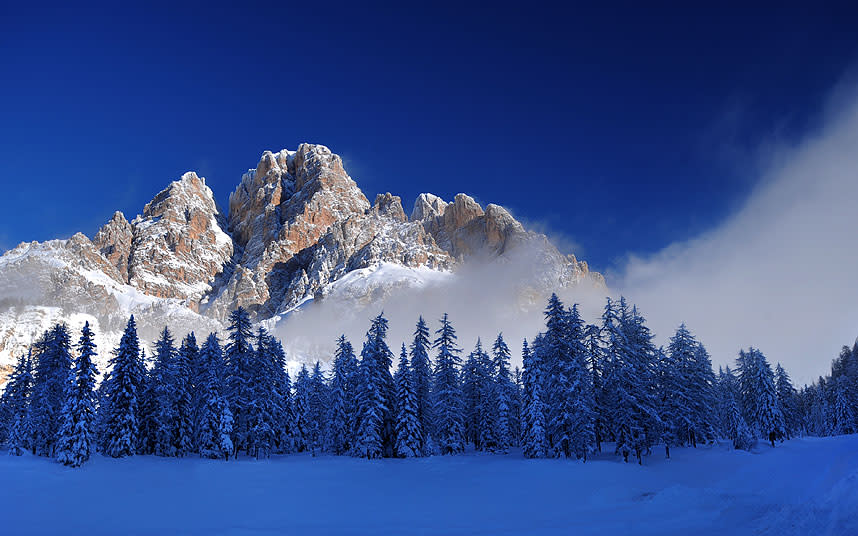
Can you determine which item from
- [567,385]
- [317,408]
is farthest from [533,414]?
[317,408]

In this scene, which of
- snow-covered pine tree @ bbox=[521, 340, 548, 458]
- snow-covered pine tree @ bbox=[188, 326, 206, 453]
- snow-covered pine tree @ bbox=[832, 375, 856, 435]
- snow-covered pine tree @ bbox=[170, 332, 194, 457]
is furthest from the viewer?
snow-covered pine tree @ bbox=[832, 375, 856, 435]

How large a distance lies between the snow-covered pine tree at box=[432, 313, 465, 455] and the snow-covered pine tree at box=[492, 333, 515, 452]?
12.2ft

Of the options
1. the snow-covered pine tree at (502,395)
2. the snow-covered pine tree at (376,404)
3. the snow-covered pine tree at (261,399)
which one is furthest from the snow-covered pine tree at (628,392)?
the snow-covered pine tree at (261,399)

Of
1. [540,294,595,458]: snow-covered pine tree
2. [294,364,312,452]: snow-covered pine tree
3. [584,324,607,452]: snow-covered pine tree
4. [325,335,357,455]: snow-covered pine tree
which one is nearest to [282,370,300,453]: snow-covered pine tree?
[294,364,312,452]: snow-covered pine tree

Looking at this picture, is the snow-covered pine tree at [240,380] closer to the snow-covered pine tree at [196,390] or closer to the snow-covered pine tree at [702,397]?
the snow-covered pine tree at [196,390]

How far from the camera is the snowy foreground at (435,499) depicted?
14750 millimetres

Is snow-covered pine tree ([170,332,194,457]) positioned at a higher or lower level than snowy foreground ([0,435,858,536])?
higher

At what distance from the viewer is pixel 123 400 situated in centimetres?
3738

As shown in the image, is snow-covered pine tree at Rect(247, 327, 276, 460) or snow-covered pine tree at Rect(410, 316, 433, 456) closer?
snow-covered pine tree at Rect(247, 327, 276, 460)

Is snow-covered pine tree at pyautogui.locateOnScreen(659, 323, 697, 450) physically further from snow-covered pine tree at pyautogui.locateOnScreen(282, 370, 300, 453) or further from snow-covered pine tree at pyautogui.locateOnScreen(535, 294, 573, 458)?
snow-covered pine tree at pyautogui.locateOnScreen(282, 370, 300, 453)

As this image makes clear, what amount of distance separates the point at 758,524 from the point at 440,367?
3609 cm

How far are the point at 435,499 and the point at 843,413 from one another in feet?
238

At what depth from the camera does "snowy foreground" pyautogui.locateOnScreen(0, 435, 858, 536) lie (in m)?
14.8

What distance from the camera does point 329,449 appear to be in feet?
183
